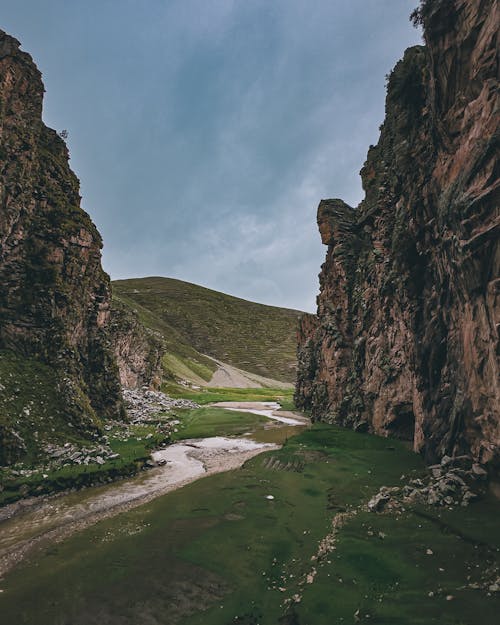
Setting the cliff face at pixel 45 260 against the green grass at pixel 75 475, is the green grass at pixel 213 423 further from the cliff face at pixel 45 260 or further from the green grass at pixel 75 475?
the green grass at pixel 75 475

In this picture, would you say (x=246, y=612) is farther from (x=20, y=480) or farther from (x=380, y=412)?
(x=380, y=412)

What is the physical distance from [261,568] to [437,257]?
22674 millimetres

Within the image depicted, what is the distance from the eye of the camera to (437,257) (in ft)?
84.0

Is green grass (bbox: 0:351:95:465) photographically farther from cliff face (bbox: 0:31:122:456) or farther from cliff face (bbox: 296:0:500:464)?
cliff face (bbox: 296:0:500:464)

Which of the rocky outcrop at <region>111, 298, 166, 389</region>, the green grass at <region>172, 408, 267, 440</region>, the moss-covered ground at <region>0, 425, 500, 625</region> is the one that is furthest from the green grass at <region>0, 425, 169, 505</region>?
the rocky outcrop at <region>111, 298, 166, 389</region>

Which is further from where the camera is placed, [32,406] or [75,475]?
[32,406]

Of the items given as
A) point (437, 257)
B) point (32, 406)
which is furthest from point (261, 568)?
point (32, 406)

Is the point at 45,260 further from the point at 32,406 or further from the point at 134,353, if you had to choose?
the point at 134,353

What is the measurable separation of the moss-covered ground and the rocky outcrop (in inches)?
3029

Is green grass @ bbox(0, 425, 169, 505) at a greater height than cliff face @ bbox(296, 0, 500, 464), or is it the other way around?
cliff face @ bbox(296, 0, 500, 464)

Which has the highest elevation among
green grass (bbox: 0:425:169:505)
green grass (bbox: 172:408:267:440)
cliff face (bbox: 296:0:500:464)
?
cliff face (bbox: 296:0:500:464)

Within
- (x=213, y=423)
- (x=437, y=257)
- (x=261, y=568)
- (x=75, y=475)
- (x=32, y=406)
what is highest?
(x=437, y=257)

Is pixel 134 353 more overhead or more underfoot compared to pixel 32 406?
more overhead

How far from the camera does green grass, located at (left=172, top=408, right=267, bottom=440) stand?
1918 inches
